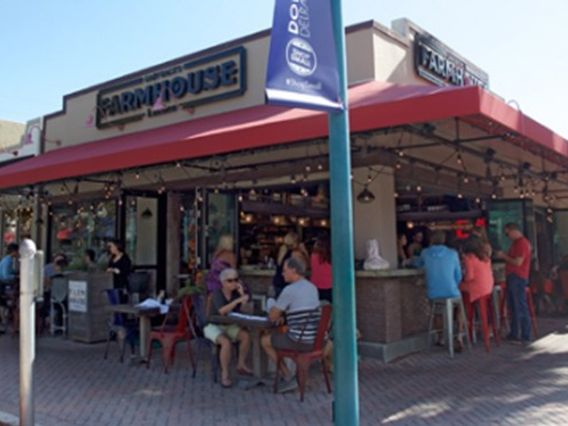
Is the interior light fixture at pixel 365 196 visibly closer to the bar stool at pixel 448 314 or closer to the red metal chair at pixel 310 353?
the bar stool at pixel 448 314

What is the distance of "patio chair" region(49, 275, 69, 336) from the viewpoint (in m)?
9.69

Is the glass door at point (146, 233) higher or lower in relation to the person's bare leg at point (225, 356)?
higher

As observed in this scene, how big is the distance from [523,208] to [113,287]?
859cm

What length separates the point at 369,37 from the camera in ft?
27.6

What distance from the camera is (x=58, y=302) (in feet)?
32.6

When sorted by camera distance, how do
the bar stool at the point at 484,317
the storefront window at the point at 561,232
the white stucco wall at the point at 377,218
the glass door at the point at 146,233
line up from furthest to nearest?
the storefront window at the point at 561,232
the glass door at the point at 146,233
the white stucco wall at the point at 377,218
the bar stool at the point at 484,317

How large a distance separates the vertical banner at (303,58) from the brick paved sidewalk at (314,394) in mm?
2904

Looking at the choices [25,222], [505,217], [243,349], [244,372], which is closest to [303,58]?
[243,349]

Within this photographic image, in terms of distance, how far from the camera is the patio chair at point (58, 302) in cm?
969

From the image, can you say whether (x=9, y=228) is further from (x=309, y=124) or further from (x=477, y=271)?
(x=477, y=271)

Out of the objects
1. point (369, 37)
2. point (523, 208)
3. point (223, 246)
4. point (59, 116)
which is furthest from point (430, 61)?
point (59, 116)

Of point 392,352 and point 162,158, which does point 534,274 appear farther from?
point 162,158

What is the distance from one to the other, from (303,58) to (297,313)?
2882 mm

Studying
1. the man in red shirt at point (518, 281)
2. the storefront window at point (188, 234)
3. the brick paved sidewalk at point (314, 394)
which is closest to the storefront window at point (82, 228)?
the storefront window at point (188, 234)
